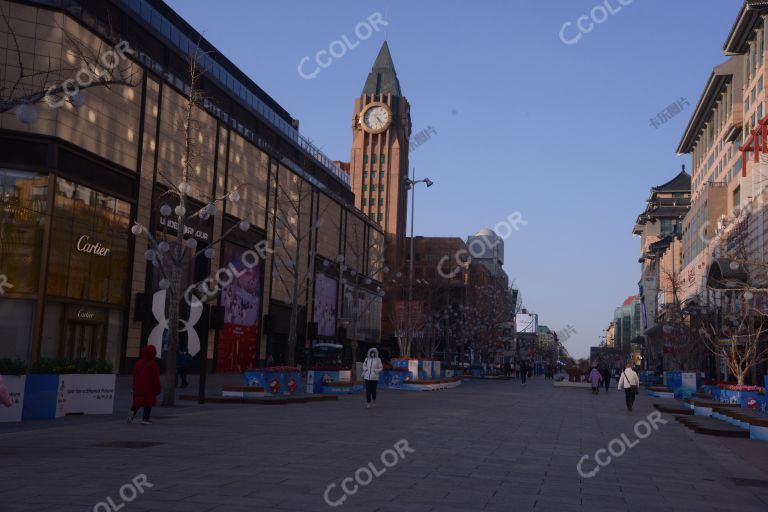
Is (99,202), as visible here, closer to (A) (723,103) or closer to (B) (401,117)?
(A) (723,103)

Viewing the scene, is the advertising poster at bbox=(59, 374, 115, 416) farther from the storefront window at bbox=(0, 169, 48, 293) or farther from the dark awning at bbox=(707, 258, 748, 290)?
the dark awning at bbox=(707, 258, 748, 290)

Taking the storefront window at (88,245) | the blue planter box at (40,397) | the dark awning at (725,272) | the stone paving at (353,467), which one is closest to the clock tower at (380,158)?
the dark awning at (725,272)

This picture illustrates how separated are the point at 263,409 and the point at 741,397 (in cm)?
1734

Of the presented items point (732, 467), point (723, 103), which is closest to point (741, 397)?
point (732, 467)

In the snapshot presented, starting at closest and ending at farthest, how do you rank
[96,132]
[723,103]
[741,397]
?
[741,397] → [96,132] → [723,103]

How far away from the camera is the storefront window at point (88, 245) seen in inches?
1280

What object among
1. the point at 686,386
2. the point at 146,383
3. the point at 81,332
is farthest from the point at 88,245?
the point at 686,386

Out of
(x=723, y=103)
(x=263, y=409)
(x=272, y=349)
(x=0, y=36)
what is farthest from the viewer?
(x=723, y=103)

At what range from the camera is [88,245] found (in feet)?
114

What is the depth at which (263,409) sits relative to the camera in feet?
72.5

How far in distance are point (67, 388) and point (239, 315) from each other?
35577mm

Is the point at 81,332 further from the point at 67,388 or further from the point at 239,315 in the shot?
the point at 239,315

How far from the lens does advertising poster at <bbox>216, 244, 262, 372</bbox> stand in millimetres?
50531

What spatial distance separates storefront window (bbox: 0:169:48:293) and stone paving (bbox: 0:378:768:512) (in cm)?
1550
